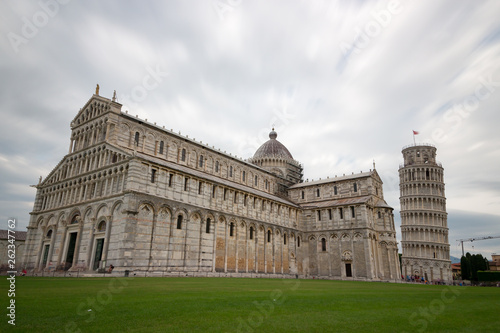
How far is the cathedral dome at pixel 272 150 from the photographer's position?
6719 cm

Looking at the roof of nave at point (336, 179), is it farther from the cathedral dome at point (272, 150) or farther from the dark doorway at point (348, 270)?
the dark doorway at point (348, 270)

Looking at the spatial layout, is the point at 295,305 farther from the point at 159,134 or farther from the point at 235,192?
the point at 159,134

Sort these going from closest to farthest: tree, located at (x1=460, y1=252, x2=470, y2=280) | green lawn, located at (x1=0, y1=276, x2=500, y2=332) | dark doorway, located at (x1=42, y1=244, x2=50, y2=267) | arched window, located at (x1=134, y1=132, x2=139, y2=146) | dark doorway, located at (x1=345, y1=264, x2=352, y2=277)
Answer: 1. green lawn, located at (x1=0, y1=276, x2=500, y2=332)
2. dark doorway, located at (x1=42, y1=244, x2=50, y2=267)
3. arched window, located at (x1=134, y1=132, x2=139, y2=146)
4. dark doorway, located at (x1=345, y1=264, x2=352, y2=277)
5. tree, located at (x1=460, y1=252, x2=470, y2=280)

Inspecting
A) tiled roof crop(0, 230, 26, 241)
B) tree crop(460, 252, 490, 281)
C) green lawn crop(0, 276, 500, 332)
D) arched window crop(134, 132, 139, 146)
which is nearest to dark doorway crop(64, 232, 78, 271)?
arched window crop(134, 132, 139, 146)

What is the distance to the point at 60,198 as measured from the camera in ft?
132

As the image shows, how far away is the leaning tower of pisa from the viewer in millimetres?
67562

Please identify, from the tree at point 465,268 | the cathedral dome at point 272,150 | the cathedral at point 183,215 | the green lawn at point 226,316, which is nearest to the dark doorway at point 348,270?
the cathedral at point 183,215

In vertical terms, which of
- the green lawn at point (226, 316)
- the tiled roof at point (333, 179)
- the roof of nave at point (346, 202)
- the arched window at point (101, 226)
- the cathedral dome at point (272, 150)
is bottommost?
the green lawn at point (226, 316)

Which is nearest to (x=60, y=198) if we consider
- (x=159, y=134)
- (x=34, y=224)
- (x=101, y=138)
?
(x=34, y=224)

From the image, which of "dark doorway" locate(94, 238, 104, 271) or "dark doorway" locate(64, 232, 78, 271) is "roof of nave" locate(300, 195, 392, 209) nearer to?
"dark doorway" locate(94, 238, 104, 271)

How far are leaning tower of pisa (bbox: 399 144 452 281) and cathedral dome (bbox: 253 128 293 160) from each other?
28620 mm

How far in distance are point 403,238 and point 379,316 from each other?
70686mm

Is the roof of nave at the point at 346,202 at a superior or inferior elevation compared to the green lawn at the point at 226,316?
superior

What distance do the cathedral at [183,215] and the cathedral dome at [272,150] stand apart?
8950mm
